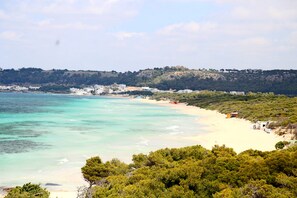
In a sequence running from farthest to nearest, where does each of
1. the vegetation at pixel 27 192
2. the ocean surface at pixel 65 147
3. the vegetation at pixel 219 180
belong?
the ocean surface at pixel 65 147 < the vegetation at pixel 27 192 < the vegetation at pixel 219 180

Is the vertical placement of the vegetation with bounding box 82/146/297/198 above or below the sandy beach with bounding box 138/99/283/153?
above

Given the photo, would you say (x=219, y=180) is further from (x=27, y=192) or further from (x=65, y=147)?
(x=65, y=147)

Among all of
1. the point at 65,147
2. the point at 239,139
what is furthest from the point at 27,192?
the point at 239,139

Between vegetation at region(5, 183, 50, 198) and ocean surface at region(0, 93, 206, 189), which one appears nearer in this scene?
vegetation at region(5, 183, 50, 198)

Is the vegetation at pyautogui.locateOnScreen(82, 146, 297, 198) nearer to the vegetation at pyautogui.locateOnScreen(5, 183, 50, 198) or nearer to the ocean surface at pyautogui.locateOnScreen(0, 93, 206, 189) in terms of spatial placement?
the vegetation at pyautogui.locateOnScreen(5, 183, 50, 198)

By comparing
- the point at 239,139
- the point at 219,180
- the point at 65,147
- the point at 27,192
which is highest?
the point at 219,180

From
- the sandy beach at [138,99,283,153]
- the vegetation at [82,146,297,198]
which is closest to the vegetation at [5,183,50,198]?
the vegetation at [82,146,297,198]

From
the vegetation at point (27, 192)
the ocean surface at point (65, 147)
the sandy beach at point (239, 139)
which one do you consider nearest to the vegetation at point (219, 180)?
the vegetation at point (27, 192)

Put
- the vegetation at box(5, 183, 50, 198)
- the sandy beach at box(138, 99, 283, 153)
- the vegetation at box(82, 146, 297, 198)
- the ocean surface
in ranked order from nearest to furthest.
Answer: the vegetation at box(82, 146, 297, 198)
the vegetation at box(5, 183, 50, 198)
the ocean surface
the sandy beach at box(138, 99, 283, 153)

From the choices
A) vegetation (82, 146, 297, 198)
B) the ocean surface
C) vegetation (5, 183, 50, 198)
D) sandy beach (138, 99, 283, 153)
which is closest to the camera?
vegetation (82, 146, 297, 198)

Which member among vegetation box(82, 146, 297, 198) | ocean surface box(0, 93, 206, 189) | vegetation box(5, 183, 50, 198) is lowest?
ocean surface box(0, 93, 206, 189)

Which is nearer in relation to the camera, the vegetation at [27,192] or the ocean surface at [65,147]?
the vegetation at [27,192]

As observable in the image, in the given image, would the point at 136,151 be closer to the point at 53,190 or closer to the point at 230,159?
the point at 53,190

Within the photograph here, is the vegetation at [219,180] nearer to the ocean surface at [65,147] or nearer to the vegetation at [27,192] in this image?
the vegetation at [27,192]
